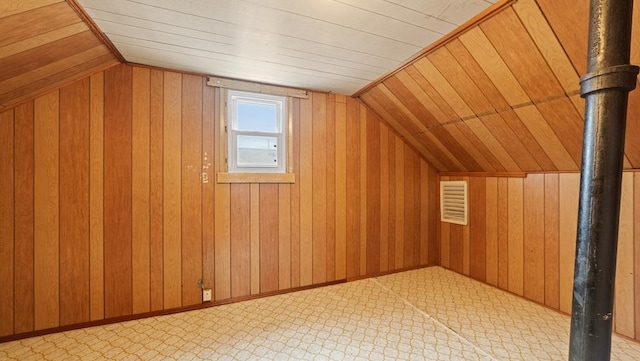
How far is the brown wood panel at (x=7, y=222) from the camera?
6.28 feet

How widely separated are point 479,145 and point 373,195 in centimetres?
117

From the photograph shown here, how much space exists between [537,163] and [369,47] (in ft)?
A: 5.80

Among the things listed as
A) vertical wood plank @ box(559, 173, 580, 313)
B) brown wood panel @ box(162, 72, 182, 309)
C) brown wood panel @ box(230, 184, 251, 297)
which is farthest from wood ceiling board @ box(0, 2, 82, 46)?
vertical wood plank @ box(559, 173, 580, 313)

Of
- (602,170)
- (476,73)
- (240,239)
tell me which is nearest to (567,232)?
(476,73)

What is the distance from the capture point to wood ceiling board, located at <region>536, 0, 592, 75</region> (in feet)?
4.24

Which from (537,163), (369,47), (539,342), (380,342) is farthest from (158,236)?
(537,163)

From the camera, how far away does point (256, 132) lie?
2.67 meters

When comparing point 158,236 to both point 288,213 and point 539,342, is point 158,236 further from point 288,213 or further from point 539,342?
point 539,342

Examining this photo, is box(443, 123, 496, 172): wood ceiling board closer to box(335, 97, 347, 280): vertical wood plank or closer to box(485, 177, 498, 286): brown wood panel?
box(485, 177, 498, 286): brown wood panel

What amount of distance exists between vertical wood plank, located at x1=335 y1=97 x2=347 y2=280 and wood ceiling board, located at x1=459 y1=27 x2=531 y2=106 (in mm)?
1429

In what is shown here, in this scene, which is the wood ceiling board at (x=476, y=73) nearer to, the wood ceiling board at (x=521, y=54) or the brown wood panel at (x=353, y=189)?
the wood ceiling board at (x=521, y=54)

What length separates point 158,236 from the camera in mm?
2312

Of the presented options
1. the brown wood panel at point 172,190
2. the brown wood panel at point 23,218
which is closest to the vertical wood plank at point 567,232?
the brown wood panel at point 172,190

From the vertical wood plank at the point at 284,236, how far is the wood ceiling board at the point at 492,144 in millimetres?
1784
